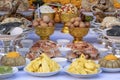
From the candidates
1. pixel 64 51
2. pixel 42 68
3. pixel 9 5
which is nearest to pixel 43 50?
pixel 64 51

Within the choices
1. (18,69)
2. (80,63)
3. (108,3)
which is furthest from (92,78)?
(108,3)

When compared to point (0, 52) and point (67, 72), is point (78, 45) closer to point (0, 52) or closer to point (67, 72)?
point (67, 72)

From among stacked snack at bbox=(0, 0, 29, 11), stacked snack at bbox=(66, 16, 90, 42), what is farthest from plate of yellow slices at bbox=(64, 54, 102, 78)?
stacked snack at bbox=(0, 0, 29, 11)

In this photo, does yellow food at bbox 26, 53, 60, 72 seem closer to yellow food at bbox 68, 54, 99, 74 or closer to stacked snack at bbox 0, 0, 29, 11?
yellow food at bbox 68, 54, 99, 74

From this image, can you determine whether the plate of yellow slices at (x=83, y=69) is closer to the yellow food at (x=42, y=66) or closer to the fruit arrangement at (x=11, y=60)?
the yellow food at (x=42, y=66)

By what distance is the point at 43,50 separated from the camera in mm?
1360

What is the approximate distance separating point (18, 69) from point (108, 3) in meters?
1.03

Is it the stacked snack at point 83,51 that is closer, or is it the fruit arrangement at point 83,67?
the fruit arrangement at point 83,67

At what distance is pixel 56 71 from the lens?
1.14 metres

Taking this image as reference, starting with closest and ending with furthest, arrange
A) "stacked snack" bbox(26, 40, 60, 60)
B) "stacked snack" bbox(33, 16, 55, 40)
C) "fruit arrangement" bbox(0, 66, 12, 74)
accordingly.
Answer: "fruit arrangement" bbox(0, 66, 12, 74) < "stacked snack" bbox(26, 40, 60, 60) < "stacked snack" bbox(33, 16, 55, 40)

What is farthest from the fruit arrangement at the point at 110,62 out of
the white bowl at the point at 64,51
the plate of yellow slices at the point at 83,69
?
the white bowl at the point at 64,51

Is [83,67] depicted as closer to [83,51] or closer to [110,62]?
[110,62]

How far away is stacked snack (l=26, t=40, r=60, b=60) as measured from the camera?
135 centimetres

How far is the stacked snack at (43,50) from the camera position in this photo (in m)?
1.35
